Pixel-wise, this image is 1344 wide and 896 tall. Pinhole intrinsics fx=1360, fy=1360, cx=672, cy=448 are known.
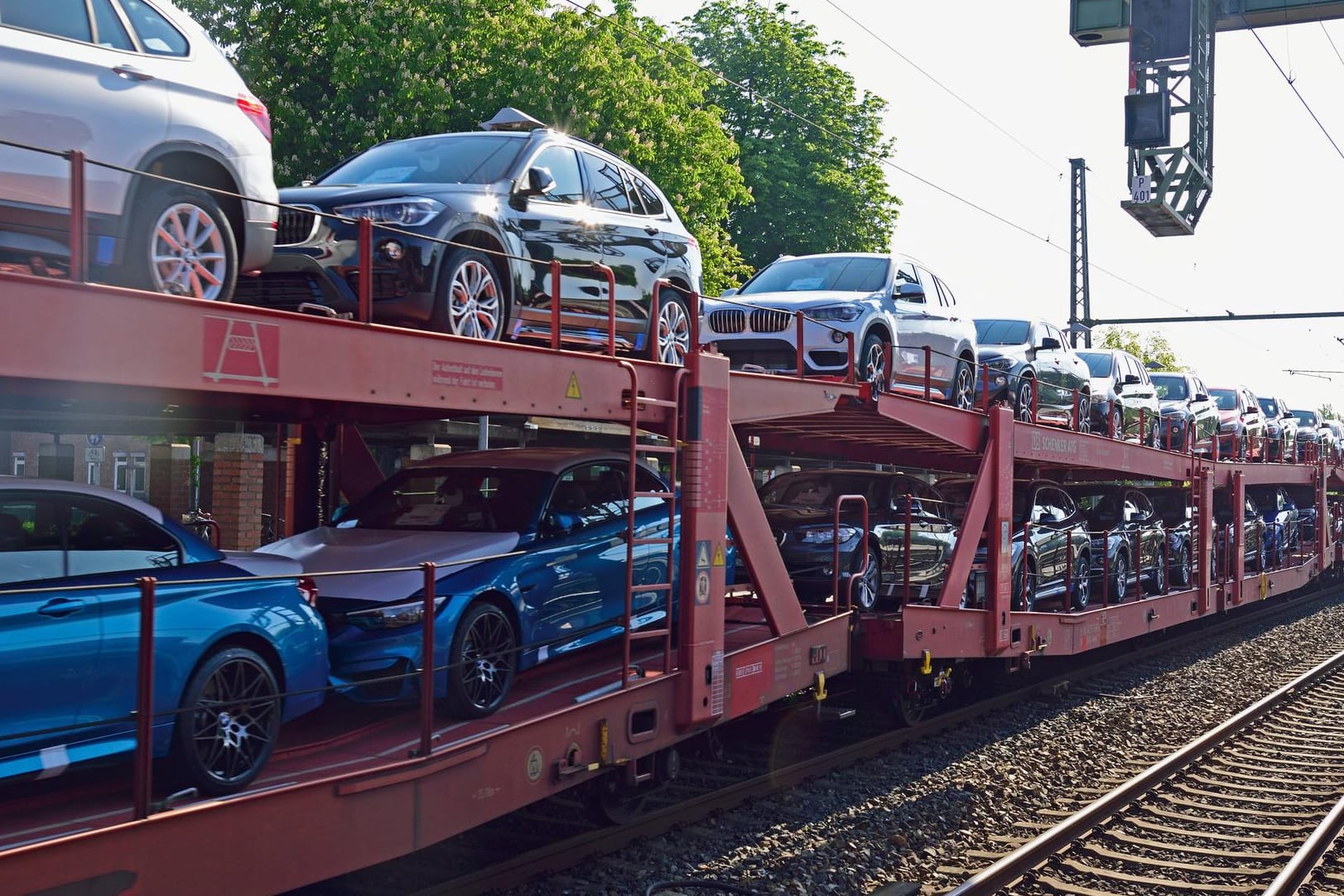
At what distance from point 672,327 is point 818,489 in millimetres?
3623

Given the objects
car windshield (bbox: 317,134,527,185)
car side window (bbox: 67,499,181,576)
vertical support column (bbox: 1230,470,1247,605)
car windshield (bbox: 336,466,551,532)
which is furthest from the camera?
vertical support column (bbox: 1230,470,1247,605)

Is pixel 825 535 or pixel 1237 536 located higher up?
pixel 825 535

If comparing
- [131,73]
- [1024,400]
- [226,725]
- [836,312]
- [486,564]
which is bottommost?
[226,725]

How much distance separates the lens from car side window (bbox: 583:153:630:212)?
9.35m

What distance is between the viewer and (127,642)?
501cm

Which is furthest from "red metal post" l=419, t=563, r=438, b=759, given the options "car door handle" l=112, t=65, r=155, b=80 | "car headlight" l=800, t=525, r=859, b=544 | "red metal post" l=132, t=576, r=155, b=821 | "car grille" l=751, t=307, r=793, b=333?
"car grille" l=751, t=307, r=793, b=333

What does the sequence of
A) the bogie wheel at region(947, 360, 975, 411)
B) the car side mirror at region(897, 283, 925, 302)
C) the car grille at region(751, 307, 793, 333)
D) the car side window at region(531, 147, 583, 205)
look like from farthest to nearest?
the bogie wheel at region(947, 360, 975, 411)
the car side mirror at region(897, 283, 925, 302)
the car grille at region(751, 307, 793, 333)
the car side window at region(531, 147, 583, 205)

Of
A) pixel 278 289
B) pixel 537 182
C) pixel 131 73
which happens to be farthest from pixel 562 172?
pixel 131 73

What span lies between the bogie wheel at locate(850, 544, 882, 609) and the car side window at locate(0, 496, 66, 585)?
24.8 ft

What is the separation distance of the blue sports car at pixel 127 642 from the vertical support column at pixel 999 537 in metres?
8.05

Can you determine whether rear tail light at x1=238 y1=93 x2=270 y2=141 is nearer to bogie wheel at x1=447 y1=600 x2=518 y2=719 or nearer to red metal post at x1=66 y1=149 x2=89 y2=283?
red metal post at x1=66 y1=149 x2=89 y2=283

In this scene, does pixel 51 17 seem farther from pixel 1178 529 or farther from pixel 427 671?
pixel 1178 529

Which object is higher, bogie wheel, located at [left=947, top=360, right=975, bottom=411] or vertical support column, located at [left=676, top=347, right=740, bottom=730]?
bogie wheel, located at [left=947, top=360, right=975, bottom=411]

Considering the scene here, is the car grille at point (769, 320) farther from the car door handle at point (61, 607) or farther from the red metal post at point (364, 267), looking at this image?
the car door handle at point (61, 607)
